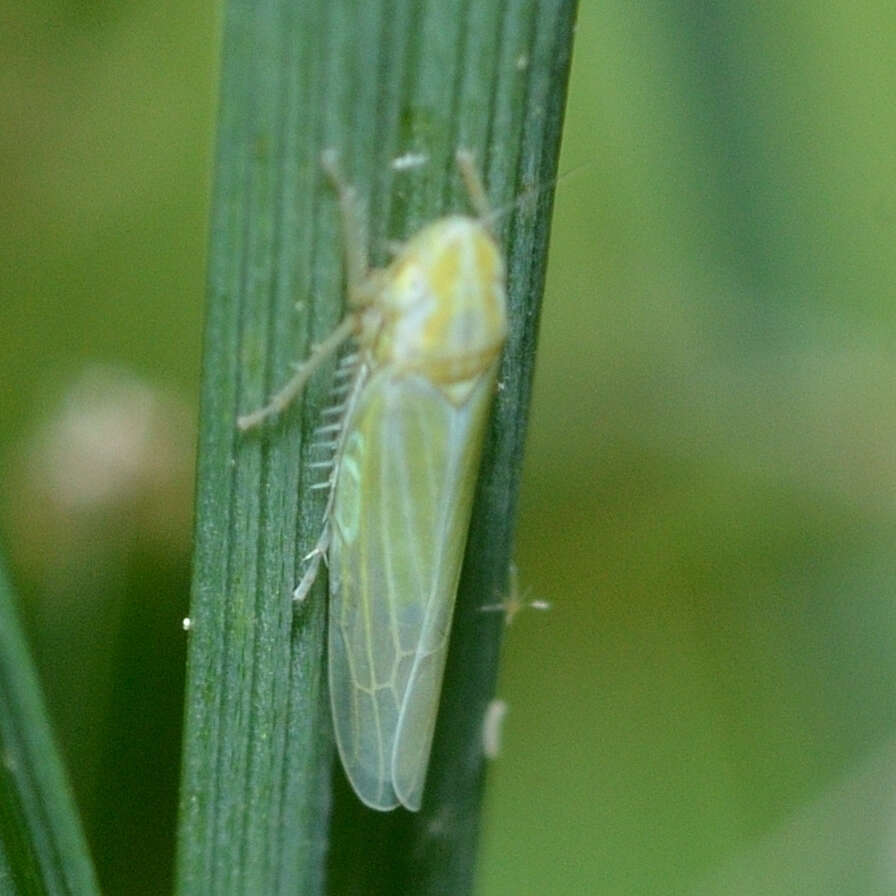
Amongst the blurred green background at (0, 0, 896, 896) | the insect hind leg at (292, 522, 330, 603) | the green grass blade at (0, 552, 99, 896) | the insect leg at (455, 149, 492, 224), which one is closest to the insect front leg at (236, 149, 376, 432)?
the insect leg at (455, 149, 492, 224)

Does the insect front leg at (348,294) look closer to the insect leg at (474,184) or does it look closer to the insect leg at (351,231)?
the insect leg at (351,231)

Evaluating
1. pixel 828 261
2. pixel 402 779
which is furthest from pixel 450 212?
pixel 828 261

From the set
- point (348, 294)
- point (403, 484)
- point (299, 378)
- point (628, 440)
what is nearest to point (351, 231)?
point (348, 294)

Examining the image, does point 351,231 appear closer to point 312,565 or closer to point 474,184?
point 474,184

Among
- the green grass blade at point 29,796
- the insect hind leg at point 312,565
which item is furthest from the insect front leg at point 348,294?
the green grass blade at point 29,796

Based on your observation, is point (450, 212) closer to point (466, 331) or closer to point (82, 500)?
point (466, 331)

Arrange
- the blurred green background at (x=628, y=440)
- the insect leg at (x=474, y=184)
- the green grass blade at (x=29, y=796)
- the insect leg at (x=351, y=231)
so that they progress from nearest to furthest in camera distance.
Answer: the green grass blade at (x=29, y=796) → the insect leg at (x=351, y=231) → the insect leg at (x=474, y=184) → the blurred green background at (x=628, y=440)
